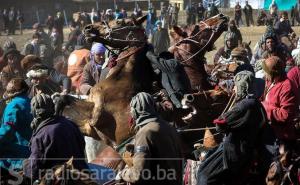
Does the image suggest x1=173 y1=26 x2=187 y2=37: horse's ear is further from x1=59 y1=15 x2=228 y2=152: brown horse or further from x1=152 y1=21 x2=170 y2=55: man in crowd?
x1=152 y1=21 x2=170 y2=55: man in crowd

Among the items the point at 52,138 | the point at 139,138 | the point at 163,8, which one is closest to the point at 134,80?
the point at 52,138

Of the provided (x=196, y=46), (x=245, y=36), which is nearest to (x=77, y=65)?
(x=196, y=46)

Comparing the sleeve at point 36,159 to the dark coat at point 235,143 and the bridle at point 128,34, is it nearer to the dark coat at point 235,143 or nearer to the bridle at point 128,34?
the dark coat at point 235,143

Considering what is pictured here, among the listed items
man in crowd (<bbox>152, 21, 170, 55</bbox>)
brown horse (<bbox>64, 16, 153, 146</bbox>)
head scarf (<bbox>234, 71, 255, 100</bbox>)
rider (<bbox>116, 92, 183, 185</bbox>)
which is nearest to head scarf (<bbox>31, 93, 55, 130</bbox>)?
rider (<bbox>116, 92, 183, 185</bbox>)

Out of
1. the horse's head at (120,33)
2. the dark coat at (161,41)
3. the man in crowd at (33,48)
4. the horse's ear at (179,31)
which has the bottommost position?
the dark coat at (161,41)

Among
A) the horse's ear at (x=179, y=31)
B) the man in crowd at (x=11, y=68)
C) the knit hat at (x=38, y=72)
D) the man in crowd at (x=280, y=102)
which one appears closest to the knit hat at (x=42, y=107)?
the man in crowd at (x=280, y=102)

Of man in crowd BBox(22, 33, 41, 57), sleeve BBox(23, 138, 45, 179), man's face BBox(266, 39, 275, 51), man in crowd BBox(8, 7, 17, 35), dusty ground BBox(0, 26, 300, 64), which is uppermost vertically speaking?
man's face BBox(266, 39, 275, 51)

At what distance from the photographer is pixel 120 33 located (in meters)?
10.9

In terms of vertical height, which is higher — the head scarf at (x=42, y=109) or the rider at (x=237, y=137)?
the head scarf at (x=42, y=109)

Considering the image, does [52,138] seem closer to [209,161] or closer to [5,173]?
[5,173]

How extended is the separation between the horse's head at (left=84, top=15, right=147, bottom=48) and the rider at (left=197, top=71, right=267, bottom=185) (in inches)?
80.3

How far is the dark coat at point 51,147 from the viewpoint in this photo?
321 inches

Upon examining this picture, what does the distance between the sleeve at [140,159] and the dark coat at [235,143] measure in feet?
5.19

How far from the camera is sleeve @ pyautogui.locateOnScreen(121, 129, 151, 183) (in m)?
7.27
